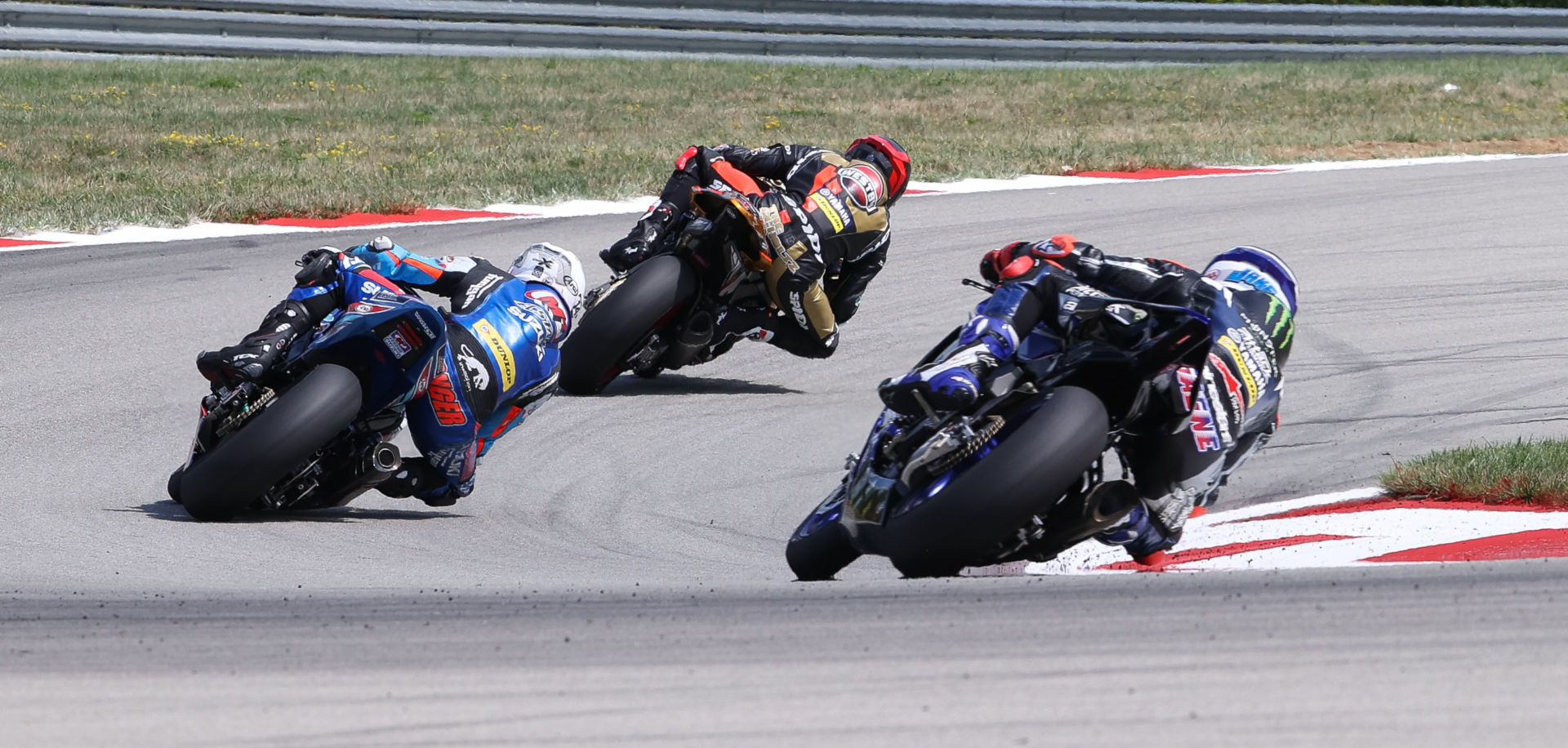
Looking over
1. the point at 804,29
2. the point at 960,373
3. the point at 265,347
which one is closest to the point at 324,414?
the point at 265,347

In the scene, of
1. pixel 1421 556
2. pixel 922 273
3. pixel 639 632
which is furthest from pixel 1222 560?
pixel 922 273

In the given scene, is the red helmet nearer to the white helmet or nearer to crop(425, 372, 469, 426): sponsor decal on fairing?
the white helmet

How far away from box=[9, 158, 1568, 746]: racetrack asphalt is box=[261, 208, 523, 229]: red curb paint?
1.29m

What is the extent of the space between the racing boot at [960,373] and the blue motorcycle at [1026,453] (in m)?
0.04

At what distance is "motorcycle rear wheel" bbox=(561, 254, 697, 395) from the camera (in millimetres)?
7742

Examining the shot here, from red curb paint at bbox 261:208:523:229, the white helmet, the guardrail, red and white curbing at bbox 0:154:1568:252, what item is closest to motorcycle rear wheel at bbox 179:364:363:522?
the white helmet

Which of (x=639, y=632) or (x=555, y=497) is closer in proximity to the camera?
(x=639, y=632)

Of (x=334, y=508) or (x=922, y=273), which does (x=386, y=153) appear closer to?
(x=922, y=273)

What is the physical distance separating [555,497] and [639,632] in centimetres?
280

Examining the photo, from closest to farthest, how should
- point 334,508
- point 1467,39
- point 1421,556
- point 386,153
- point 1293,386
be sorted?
point 1421,556
point 334,508
point 1293,386
point 386,153
point 1467,39

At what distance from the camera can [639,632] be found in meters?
3.55

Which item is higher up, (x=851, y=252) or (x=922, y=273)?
(x=851, y=252)

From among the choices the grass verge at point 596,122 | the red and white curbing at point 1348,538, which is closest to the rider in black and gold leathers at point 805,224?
the red and white curbing at point 1348,538

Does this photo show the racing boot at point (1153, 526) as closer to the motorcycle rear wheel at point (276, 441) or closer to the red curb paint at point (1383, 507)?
the red curb paint at point (1383, 507)
